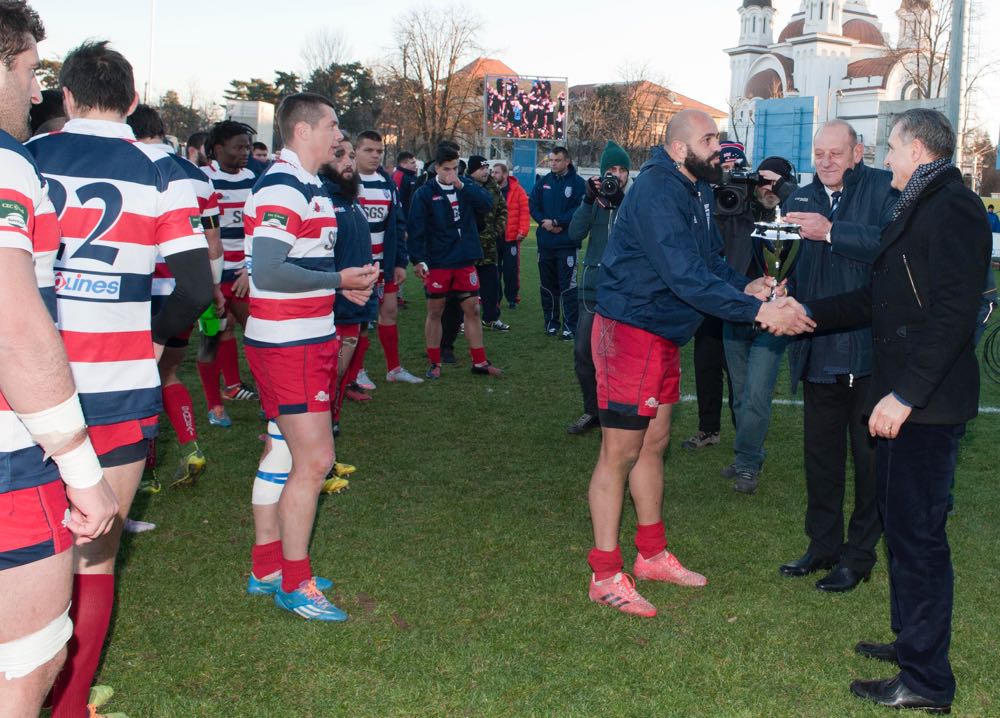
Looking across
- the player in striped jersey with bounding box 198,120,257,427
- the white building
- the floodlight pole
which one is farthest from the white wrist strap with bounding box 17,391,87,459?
the white building

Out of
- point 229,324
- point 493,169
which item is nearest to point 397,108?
point 493,169

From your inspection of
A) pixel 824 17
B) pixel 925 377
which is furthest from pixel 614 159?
pixel 824 17

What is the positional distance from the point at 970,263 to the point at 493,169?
1226cm

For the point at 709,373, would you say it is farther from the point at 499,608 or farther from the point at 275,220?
the point at 275,220

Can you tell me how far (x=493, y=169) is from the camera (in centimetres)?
1497

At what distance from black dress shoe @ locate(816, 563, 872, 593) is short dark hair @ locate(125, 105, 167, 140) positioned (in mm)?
4438

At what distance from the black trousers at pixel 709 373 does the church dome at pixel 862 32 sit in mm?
111681

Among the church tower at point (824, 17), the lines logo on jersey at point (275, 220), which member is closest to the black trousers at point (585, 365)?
the lines logo on jersey at point (275, 220)

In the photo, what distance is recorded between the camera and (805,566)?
4.68 m

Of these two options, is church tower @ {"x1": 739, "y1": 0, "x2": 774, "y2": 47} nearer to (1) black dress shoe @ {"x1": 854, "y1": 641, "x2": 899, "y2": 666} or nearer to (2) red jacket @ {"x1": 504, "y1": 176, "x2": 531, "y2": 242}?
(2) red jacket @ {"x1": 504, "y1": 176, "x2": 531, "y2": 242}

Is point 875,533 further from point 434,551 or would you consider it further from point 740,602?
point 434,551

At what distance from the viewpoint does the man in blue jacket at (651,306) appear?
3.99 meters

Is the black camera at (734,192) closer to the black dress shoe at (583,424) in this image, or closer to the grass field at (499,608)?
the grass field at (499,608)

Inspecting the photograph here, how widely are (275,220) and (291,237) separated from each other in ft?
0.32
